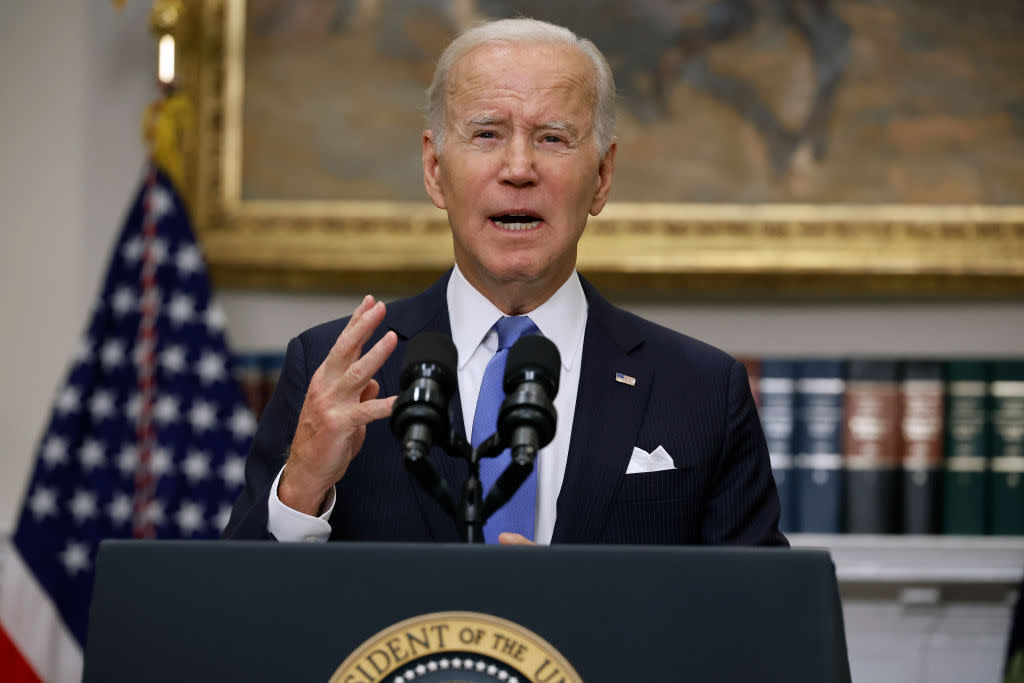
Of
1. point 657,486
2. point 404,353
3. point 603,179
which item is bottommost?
point 657,486

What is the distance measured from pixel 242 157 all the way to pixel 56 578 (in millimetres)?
1587

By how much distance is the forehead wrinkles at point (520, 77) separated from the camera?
180 centimetres

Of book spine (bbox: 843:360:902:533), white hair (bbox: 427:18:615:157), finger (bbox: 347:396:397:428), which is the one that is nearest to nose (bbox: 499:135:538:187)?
white hair (bbox: 427:18:615:157)

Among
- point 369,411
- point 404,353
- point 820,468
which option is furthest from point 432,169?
point 820,468

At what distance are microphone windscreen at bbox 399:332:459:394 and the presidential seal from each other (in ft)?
0.92

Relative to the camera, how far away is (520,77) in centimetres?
180

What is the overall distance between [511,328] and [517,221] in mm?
182

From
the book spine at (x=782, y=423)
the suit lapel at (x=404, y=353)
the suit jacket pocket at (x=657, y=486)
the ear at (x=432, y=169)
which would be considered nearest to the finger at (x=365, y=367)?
the suit lapel at (x=404, y=353)

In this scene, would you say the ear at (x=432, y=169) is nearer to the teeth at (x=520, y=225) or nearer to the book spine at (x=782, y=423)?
the teeth at (x=520, y=225)

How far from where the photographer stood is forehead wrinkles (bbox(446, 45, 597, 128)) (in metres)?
1.80

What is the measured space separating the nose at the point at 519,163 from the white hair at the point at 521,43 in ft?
0.52

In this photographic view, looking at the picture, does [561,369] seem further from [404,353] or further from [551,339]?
[404,353]

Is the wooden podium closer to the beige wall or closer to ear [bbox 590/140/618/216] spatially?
ear [bbox 590/140/618/216]

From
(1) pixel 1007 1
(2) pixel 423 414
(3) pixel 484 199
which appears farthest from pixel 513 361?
(1) pixel 1007 1
